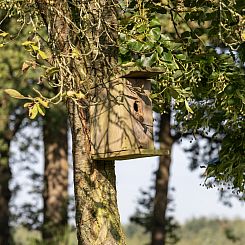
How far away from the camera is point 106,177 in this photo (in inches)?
182

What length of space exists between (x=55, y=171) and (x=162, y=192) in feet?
6.18

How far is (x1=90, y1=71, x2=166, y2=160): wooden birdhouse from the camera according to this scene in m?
4.54

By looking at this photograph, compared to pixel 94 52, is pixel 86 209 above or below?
below

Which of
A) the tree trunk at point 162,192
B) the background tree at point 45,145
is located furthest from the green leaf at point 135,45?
the tree trunk at point 162,192

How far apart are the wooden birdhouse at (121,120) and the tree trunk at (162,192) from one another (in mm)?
7639

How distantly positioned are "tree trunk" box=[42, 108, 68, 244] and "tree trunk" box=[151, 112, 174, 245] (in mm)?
1493

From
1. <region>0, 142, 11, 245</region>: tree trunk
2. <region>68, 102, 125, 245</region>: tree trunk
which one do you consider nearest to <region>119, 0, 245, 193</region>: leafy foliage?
<region>68, 102, 125, 245</region>: tree trunk

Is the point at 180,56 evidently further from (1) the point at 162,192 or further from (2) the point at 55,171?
(2) the point at 55,171

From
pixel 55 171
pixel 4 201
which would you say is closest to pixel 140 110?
pixel 55 171

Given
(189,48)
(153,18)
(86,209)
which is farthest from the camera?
(189,48)

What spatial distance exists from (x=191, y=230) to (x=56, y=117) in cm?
1682

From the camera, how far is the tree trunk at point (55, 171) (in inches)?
500

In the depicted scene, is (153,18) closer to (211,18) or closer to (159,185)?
(211,18)

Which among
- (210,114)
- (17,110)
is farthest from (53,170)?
(210,114)
